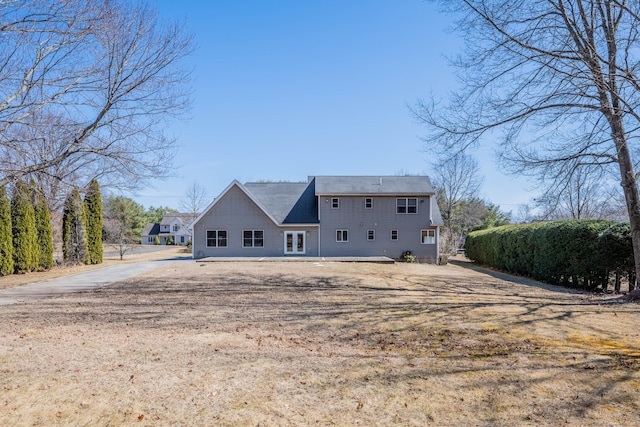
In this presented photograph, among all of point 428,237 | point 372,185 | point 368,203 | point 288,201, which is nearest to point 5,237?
point 288,201

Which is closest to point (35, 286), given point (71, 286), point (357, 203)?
point (71, 286)

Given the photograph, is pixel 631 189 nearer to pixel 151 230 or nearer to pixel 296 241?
pixel 296 241

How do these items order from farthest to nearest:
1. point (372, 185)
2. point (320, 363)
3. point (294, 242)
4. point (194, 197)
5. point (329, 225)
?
point (194, 197), point (372, 185), point (329, 225), point (294, 242), point (320, 363)

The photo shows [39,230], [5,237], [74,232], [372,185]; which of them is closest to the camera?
[5,237]

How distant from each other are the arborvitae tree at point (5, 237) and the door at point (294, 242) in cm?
1418

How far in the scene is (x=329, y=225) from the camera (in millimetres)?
24672

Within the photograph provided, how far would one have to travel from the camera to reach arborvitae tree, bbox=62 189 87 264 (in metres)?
19.9

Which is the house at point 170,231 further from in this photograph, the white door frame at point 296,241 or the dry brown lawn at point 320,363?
the dry brown lawn at point 320,363

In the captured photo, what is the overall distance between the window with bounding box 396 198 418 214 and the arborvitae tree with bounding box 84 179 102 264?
62.6 ft

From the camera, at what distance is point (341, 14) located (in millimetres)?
12156

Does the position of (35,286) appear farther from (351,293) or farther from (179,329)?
(351,293)

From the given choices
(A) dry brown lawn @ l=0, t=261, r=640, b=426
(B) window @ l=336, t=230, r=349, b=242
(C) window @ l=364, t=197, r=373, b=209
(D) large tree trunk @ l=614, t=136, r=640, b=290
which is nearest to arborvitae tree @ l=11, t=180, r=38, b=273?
(A) dry brown lawn @ l=0, t=261, r=640, b=426

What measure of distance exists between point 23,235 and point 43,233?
1.39m

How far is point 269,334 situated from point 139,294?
6.00m
